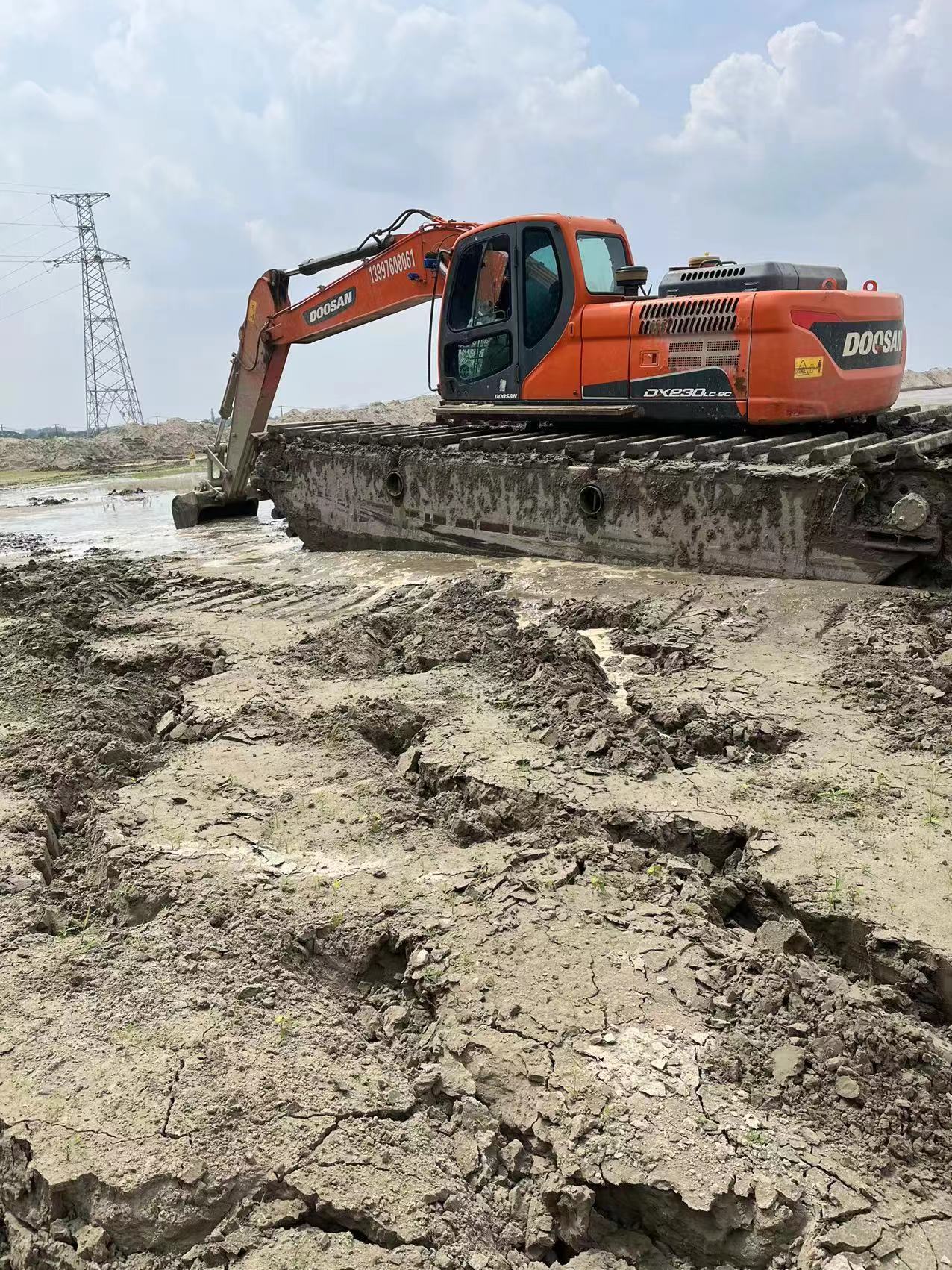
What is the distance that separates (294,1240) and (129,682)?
3633 mm

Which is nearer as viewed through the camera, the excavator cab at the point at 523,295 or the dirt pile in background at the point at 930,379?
the excavator cab at the point at 523,295

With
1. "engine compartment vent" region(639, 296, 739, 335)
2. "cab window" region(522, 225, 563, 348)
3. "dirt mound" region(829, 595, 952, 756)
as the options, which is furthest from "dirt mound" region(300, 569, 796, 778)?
"cab window" region(522, 225, 563, 348)

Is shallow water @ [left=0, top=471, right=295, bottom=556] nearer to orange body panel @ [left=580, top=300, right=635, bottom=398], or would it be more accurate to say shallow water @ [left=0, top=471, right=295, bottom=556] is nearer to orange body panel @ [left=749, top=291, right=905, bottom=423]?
orange body panel @ [left=580, top=300, right=635, bottom=398]

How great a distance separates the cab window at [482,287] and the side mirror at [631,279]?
0.94 metres

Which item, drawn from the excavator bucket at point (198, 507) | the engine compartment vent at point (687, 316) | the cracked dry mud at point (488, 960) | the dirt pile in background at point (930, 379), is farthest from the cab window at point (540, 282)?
the dirt pile in background at point (930, 379)

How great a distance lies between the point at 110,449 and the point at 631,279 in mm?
23332

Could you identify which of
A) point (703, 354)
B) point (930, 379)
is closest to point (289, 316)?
point (703, 354)

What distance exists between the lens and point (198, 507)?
40.3 feet

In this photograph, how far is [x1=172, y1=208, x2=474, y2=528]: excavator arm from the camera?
31.3ft

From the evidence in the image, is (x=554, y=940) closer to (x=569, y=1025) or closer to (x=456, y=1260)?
(x=569, y=1025)

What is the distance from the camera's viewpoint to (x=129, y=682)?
17.0 ft

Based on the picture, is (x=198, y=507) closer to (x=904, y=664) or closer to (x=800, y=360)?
(x=800, y=360)

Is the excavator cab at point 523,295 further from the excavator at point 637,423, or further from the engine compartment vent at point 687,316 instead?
the engine compartment vent at point 687,316

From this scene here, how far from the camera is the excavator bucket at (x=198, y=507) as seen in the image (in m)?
12.3
